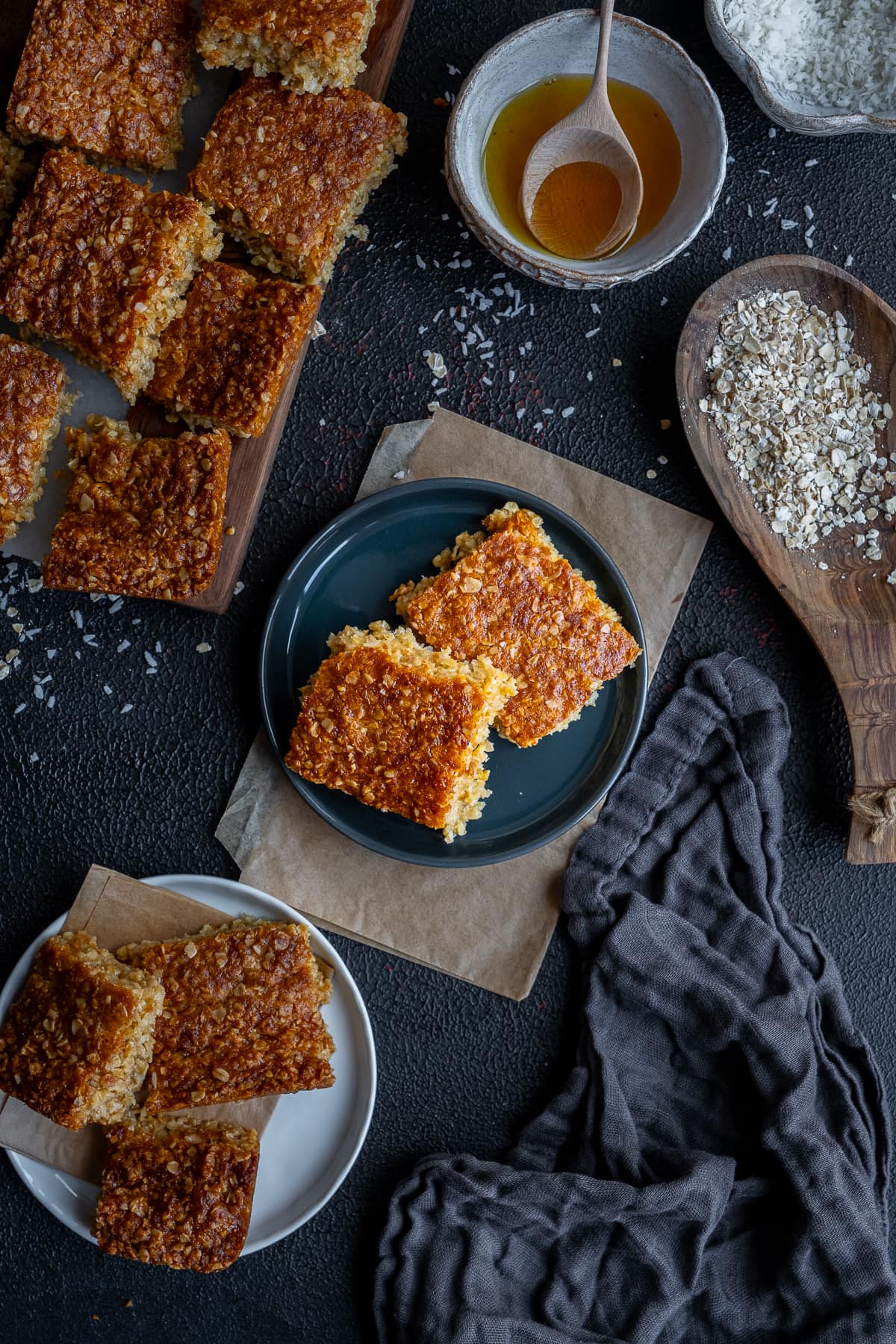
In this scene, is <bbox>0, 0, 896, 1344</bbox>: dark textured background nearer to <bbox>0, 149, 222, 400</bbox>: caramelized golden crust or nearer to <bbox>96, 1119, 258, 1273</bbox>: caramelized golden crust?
<bbox>96, 1119, 258, 1273</bbox>: caramelized golden crust

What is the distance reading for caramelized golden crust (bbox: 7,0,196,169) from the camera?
3.23 metres

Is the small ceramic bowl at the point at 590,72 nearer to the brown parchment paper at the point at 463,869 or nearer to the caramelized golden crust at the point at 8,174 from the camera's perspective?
the brown parchment paper at the point at 463,869

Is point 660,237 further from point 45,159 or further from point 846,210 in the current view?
point 45,159

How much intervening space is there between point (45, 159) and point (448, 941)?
2909 millimetres

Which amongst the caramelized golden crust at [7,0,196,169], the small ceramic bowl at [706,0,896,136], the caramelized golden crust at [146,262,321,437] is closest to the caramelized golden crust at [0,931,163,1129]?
the caramelized golden crust at [146,262,321,437]

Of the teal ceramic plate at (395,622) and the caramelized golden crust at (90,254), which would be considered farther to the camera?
the teal ceramic plate at (395,622)

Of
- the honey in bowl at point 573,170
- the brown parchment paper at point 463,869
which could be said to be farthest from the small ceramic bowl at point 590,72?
the brown parchment paper at point 463,869

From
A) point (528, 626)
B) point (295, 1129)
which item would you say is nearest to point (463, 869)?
point (528, 626)

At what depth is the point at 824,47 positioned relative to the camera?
3432mm

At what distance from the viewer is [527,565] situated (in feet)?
10.8

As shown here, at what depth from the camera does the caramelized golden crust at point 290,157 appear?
3.28 m

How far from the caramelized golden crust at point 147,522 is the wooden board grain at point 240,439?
0.11 meters

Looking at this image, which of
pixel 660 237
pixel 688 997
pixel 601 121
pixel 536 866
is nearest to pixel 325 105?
pixel 601 121

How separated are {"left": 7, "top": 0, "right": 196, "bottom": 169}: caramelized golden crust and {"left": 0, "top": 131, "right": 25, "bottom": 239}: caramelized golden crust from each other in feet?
0.25
